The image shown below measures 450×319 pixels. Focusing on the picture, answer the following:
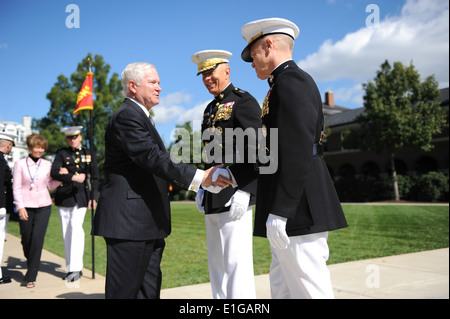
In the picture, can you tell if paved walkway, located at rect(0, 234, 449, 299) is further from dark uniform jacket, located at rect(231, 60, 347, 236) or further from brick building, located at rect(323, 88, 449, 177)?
brick building, located at rect(323, 88, 449, 177)

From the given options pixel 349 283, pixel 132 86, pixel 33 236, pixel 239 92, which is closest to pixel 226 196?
pixel 239 92

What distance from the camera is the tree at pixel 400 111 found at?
2730 centimetres

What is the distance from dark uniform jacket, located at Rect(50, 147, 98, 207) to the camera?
5891 millimetres

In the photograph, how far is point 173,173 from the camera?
264cm

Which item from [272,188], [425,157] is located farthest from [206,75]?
[425,157]

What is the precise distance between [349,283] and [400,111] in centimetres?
2532

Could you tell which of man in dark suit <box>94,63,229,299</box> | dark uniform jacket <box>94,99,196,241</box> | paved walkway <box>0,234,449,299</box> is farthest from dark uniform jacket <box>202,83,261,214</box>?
paved walkway <box>0,234,449,299</box>

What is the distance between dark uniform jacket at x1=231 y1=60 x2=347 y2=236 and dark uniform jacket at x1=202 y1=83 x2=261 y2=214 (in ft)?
2.23

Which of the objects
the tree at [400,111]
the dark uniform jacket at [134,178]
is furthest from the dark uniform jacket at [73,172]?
the tree at [400,111]

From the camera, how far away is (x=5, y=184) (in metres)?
4.30

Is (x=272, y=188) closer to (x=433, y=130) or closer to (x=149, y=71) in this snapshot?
(x=149, y=71)

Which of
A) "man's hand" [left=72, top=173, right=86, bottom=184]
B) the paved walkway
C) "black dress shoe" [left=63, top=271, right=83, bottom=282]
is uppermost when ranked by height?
"man's hand" [left=72, top=173, right=86, bottom=184]

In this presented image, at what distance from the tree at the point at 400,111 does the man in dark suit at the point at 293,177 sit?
2722 centimetres

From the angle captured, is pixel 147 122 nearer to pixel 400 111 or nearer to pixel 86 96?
pixel 86 96
